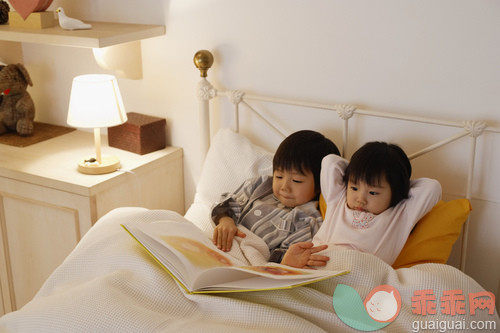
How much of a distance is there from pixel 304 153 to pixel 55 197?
0.81 metres

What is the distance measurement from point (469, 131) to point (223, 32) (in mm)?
837

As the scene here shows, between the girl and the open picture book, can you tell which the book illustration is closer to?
the open picture book

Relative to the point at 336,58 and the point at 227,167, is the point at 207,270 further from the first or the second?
the point at 336,58

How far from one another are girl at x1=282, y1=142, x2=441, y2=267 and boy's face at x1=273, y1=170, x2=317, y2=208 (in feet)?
0.45

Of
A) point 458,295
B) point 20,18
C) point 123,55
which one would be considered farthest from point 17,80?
point 458,295

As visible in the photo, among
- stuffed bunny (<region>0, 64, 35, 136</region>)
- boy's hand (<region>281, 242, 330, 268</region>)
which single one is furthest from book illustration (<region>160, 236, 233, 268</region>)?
stuffed bunny (<region>0, 64, 35, 136</region>)

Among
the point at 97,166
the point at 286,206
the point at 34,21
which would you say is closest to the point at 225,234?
the point at 286,206

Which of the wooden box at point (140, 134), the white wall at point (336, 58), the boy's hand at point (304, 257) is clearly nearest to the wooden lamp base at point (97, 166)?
the wooden box at point (140, 134)

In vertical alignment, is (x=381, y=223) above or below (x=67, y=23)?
below

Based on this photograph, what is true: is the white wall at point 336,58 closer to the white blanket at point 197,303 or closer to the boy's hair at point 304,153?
the boy's hair at point 304,153

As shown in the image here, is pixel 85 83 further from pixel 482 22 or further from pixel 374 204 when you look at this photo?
pixel 482 22

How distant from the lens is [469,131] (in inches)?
58.8

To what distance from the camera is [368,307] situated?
1.19 metres

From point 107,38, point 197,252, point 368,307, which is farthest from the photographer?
point 107,38
